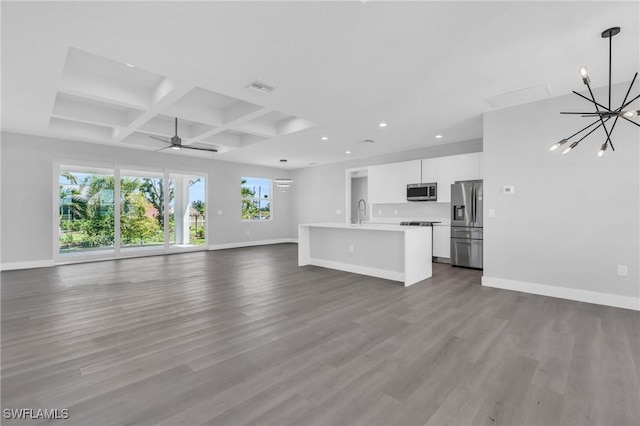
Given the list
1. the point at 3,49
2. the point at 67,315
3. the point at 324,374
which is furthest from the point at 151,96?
the point at 324,374

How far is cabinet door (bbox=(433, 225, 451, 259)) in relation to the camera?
21.1 ft

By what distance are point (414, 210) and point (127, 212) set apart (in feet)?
24.2

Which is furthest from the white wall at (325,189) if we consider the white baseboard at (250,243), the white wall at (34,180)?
the white wall at (34,180)

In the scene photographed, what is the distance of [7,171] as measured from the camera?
227 inches

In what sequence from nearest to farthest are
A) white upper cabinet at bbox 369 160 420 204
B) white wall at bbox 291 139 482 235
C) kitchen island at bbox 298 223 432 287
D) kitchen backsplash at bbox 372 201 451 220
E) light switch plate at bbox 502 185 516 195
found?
light switch plate at bbox 502 185 516 195 < kitchen island at bbox 298 223 432 287 < kitchen backsplash at bbox 372 201 451 220 < white upper cabinet at bbox 369 160 420 204 < white wall at bbox 291 139 482 235

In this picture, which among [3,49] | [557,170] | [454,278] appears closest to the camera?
[3,49]

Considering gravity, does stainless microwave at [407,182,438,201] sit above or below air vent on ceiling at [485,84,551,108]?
below

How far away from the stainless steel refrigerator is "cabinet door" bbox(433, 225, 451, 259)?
24 centimetres

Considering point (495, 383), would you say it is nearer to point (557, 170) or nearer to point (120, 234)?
point (557, 170)

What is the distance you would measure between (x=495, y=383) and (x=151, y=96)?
17.4 ft

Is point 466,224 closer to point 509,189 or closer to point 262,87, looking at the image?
point 509,189

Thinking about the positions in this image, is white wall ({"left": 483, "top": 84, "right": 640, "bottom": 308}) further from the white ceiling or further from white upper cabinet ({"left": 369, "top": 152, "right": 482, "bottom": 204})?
white upper cabinet ({"left": 369, "top": 152, "right": 482, "bottom": 204})

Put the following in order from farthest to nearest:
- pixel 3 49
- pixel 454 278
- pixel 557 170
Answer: pixel 454 278
pixel 557 170
pixel 3 49

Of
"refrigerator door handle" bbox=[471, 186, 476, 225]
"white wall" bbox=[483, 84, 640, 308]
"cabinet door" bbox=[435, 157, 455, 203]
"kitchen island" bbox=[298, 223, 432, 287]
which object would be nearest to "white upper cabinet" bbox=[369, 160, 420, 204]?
"cabinet door" bbox=[435, 157, 455, 203]
